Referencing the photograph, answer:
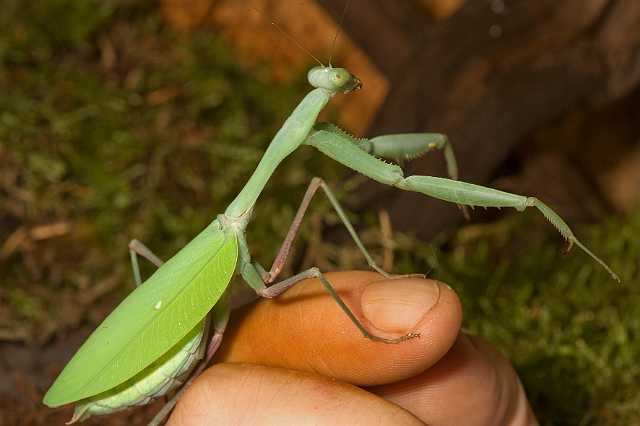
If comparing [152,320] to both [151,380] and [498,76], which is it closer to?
[151,380]

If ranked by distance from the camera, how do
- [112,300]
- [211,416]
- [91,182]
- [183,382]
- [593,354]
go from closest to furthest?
[211,416], [183,382], [593,354], [112,300], [91,182]

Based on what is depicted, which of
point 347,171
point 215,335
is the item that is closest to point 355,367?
point 215,335

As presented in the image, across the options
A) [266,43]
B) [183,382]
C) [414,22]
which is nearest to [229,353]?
[183,382]

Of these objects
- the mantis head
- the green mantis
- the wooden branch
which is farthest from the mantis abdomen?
the wooden branch

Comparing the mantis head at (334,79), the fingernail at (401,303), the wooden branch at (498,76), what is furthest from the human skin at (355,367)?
the wooden branch at (498,76)

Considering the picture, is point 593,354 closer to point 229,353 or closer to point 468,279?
point 468,279
